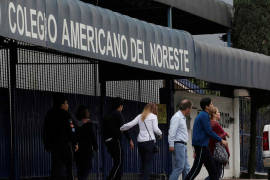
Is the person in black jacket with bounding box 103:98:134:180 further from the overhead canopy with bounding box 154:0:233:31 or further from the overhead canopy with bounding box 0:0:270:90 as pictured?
the overhead canopy with bounding box 154:0:233:31

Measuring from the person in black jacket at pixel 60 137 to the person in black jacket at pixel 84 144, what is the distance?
81 cm

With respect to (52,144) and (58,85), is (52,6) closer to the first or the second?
(52,144)

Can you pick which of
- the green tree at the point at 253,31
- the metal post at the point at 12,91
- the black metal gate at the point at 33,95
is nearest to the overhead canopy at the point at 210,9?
the green tree at the point at 253,31

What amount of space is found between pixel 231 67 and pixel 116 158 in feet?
19.5

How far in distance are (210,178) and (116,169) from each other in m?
1.98

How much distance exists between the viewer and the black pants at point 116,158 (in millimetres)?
16188

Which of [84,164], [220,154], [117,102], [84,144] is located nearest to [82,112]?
[84,144]

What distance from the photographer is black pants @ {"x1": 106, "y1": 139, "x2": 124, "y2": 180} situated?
16188mm

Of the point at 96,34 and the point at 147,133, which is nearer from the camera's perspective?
the point at 96,34

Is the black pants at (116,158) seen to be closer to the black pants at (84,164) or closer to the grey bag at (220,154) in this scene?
the black pants at (84,164)

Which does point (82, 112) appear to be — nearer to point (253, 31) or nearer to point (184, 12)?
point (184, 12)

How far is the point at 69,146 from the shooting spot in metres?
14.5

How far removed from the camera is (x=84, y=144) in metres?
15.4

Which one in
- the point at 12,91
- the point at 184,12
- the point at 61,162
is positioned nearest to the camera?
the point at 61,162
